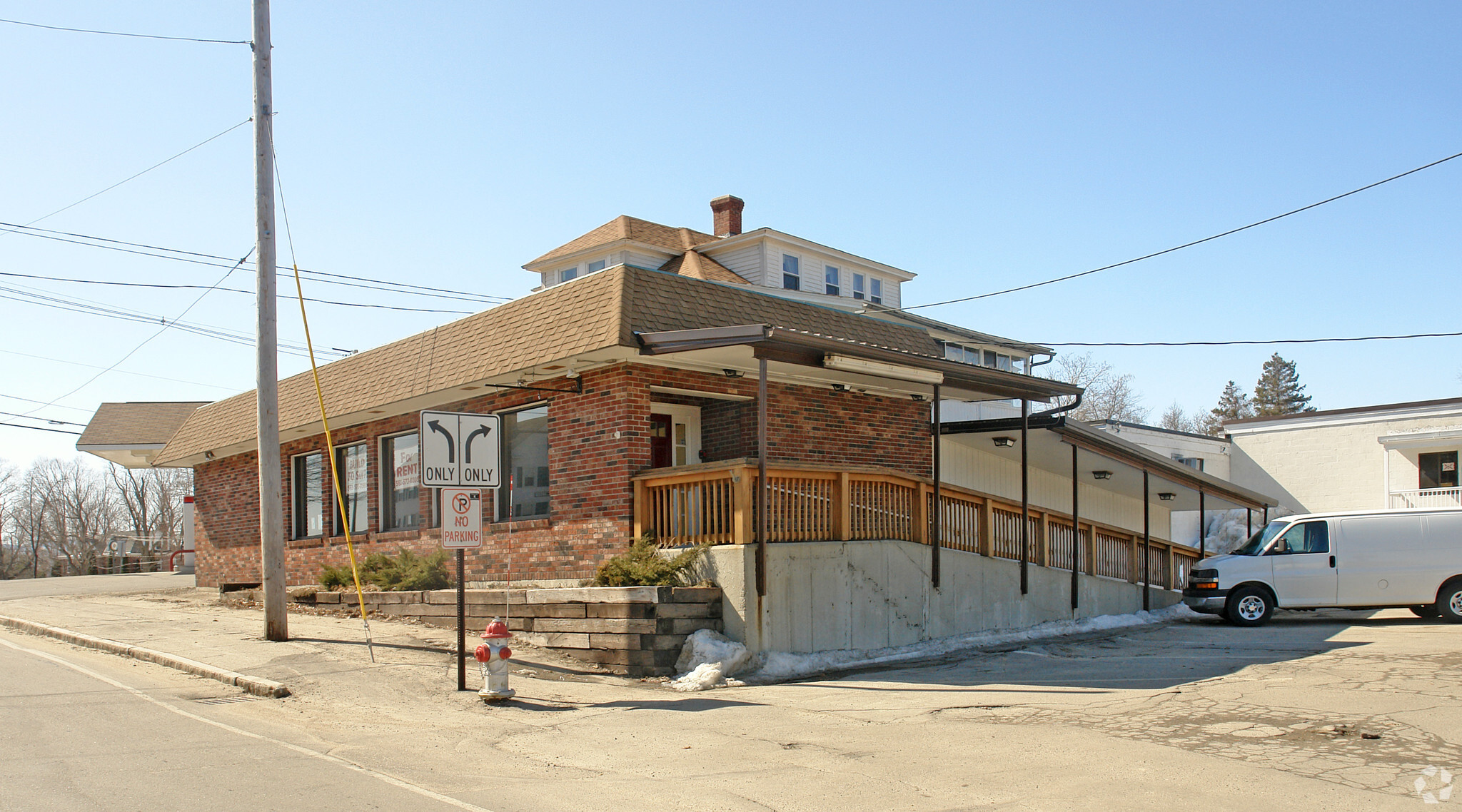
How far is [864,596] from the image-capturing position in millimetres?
13000

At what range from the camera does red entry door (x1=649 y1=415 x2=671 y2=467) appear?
16.0 meters

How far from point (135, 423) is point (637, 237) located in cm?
1863

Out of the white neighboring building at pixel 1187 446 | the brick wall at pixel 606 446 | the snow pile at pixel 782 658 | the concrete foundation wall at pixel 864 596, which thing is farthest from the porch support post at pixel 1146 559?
the white neighboring building at pixel 1187 446

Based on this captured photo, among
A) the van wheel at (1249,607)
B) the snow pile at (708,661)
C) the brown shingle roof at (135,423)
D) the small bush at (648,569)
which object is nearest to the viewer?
the snow pile at (708,661)

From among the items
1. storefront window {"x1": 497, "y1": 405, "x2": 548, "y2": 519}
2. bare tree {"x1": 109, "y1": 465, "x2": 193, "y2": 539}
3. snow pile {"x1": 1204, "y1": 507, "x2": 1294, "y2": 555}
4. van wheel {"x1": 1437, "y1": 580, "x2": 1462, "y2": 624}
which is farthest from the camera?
bare tree {"x1": 109, "y1": 465, "x2": 193, "y2": 539}

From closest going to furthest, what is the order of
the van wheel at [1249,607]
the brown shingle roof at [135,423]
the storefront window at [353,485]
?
1. the van wheel at [1249,607]
2. the storefront window at [353,485]
3. the brown shingle roof at [135,423]

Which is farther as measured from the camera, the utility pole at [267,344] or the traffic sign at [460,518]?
the utility pole at [267,344]

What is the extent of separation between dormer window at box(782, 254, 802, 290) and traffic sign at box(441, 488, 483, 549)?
1094 inches

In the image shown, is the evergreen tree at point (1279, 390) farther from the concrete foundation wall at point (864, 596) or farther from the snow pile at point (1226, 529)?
the concrete foundation wall at point (864, 596)

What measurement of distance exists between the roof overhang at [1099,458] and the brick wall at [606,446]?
1.75 m

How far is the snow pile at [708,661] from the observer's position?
11.0 m

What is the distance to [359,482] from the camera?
1986 centimetres

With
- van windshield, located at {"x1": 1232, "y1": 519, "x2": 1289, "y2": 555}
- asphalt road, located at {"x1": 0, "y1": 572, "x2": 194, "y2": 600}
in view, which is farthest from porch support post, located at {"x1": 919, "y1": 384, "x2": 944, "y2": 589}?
asphalt road, located at {"x1": 0, "y1": 572, "x2": 194, "y2": 600}

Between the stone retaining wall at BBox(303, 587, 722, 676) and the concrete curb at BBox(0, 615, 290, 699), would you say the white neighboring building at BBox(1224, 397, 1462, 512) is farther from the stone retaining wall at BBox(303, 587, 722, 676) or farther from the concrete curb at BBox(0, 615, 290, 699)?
the concrete curb at BBox(0, 615, 290, 699)
